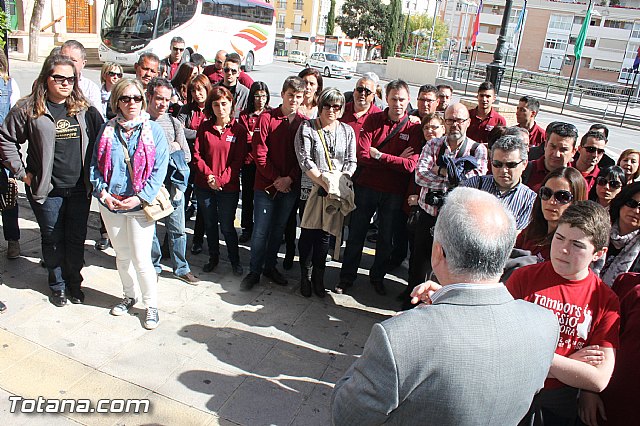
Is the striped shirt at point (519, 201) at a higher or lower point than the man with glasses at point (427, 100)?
lower

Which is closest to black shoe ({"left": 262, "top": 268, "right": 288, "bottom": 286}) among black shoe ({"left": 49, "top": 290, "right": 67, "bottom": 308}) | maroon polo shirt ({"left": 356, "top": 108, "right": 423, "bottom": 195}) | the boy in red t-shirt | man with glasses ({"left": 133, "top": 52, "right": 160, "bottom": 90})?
maroon polo shirt ({"left": 356, "top": 108, "right": 423, "bottom": 195})

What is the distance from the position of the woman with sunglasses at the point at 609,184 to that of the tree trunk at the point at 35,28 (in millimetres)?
22536

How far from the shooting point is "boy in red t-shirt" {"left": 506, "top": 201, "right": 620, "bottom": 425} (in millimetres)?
2275

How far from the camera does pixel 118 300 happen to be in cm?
423

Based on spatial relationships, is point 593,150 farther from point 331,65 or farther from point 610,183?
point 331,65

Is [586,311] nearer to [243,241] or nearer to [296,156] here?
[296,156]

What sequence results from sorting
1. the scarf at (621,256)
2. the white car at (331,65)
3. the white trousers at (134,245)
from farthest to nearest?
1. the white car at (331,65)
2. the white trousers at (134,245)
3. the scarf at (621,256)

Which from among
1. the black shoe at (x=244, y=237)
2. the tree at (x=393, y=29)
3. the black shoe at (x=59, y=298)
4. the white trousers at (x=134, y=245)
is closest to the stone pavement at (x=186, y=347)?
the black shoe at (x=59, y=298)

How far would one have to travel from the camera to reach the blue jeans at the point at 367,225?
461cm

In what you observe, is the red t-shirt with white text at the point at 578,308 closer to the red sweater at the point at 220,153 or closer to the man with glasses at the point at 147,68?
the red sweater at the point at 220,153

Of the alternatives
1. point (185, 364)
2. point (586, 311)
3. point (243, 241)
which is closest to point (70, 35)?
point (243, 241)

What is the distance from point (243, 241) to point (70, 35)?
27.4 metres

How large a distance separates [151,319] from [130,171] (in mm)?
1170

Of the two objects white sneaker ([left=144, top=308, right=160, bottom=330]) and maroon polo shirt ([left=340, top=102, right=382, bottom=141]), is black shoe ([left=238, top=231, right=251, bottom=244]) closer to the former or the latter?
maroon polo shirt ([left=340, top=102, right=382, bottom=141])
